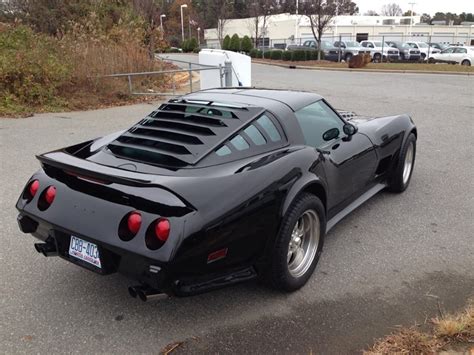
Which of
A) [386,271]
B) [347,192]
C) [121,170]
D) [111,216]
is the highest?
[121,170]

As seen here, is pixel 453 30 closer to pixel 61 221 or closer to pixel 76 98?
pixel 76 98

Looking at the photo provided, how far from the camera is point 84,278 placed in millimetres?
3346

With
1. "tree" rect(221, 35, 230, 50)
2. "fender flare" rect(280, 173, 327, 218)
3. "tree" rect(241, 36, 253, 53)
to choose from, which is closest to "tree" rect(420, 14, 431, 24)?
"tree" rect(221, 35, 230, 50)

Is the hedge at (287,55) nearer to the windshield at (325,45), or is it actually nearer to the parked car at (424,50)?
the windshield at (325,45)

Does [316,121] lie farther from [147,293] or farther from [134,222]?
[147,293]

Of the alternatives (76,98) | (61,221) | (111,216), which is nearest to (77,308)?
(61,221)

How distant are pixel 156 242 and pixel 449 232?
3.03m

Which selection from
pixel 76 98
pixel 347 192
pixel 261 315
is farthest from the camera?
pixel 76 98

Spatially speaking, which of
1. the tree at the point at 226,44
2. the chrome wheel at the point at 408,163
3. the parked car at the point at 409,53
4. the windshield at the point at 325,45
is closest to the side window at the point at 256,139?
the chrome wheel at the point at 408,163

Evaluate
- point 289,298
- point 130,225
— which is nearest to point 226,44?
point 289,298

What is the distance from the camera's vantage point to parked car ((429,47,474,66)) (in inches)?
1128

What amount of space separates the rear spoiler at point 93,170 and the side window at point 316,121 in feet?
4.96

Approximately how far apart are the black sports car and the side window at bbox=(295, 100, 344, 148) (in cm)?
1

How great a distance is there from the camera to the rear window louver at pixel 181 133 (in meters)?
3.01
